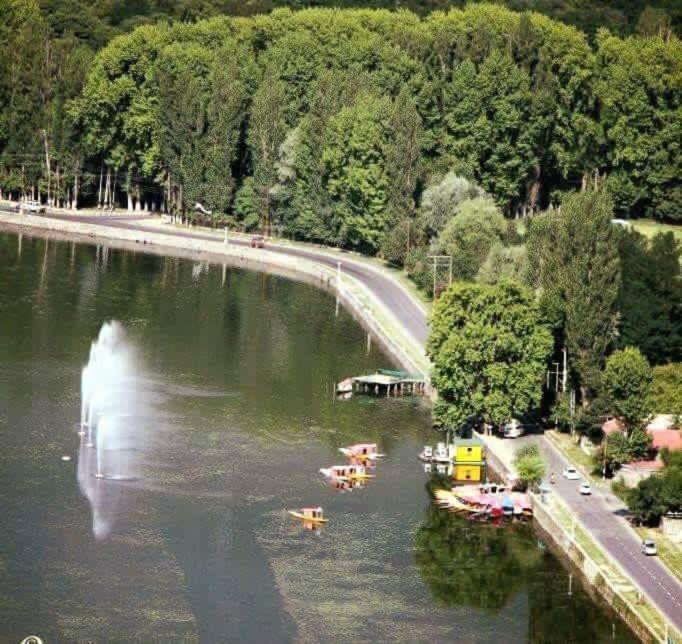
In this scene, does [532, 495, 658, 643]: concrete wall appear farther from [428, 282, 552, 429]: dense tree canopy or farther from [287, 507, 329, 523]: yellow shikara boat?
[287, 507, 329, 523]: yellow shikara boat

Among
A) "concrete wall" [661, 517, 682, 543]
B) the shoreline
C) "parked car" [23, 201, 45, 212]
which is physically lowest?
"concrete wall" [661, 517, 682, 543]

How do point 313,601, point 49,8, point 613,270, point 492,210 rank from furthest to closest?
1. point 49,8
2. point 492,210
3. point 613,270
4. point 313,601

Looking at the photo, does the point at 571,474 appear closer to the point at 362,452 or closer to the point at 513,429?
the point at 513,429

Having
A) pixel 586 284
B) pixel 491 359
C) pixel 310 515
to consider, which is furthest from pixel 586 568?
pixel 586 284

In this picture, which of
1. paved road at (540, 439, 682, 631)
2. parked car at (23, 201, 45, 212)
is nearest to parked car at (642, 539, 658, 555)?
paved road at (540, 439, 682, 631)

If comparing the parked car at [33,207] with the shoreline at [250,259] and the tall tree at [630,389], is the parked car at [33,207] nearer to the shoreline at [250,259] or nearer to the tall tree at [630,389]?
the shoreline at [250,259]

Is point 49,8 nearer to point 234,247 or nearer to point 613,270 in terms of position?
point 234,247

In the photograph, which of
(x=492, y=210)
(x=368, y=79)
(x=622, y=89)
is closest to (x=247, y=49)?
(x=368, y=79)
